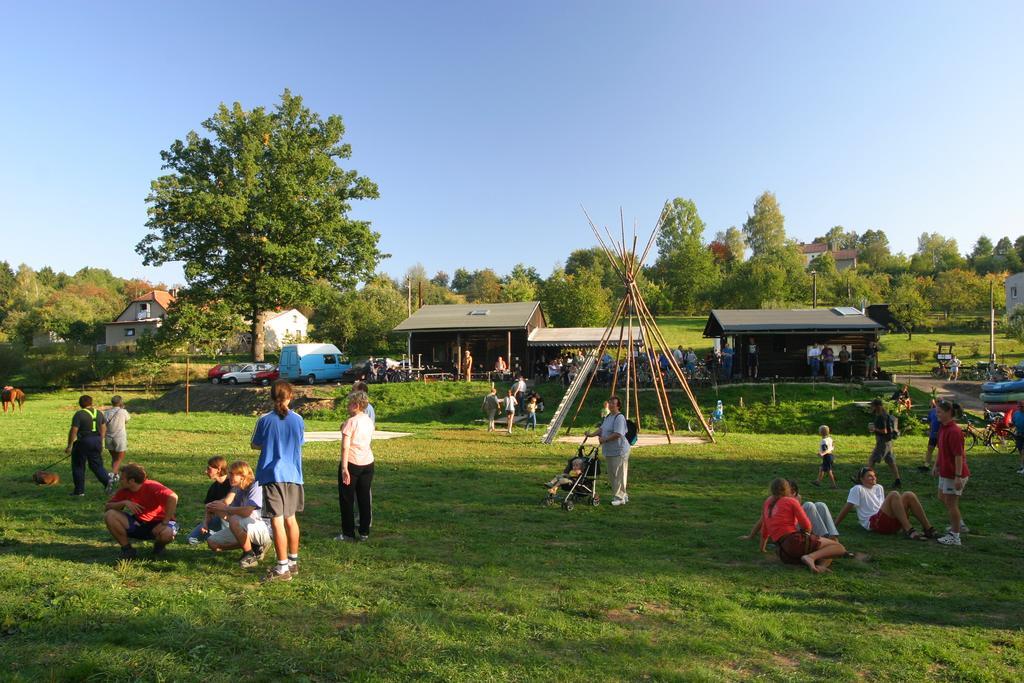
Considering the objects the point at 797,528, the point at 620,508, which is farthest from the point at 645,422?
the point at 797,528

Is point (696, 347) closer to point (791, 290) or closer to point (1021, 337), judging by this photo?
point (1021, 337)

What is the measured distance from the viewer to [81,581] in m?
5.70

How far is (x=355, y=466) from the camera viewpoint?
7.24m

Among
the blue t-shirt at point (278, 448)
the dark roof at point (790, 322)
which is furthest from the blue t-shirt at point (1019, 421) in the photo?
the blue t-shirt at point (278, 448)

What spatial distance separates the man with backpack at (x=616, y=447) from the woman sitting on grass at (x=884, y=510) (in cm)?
290

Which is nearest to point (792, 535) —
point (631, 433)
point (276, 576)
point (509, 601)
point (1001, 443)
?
point (509, 601)

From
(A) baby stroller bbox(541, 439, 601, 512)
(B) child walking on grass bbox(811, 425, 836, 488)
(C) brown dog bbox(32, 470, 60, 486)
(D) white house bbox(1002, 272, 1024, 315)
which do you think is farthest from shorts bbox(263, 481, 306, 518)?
(D) white house bbox(1002, 272, 1024, 315)

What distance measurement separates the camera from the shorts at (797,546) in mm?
6949

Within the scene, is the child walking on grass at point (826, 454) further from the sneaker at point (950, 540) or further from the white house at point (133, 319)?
the white house at point (133, 319)

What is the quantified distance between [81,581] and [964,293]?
73248 millimetres

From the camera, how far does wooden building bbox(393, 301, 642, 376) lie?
3519 cm

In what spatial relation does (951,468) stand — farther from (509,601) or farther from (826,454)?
(509,601)

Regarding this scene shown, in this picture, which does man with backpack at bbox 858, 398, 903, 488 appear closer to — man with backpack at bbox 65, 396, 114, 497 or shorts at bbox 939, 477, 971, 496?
shorts at bbox 939, 477, 971, 496

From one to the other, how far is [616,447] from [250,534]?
5182mm
